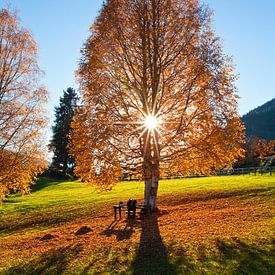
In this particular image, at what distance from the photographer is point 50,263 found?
10.2 meters

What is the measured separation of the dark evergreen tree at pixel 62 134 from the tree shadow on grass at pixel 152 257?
45.7 m

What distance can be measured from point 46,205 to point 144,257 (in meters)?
19.2

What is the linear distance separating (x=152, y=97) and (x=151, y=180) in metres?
4.39

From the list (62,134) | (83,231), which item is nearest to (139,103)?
(83,231)

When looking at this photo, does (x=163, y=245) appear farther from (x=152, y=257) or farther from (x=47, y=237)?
(x=47, y=237)

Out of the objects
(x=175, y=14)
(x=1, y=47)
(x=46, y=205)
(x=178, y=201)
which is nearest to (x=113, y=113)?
(x=175, y=14)

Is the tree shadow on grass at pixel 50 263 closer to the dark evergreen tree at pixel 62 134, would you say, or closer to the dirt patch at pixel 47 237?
the dirt patch at pixel 47 237

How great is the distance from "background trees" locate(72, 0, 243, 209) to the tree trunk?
0.05 m

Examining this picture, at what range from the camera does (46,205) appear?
27.0 metres

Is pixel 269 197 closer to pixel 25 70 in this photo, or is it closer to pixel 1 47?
Answer: pixel 25 70

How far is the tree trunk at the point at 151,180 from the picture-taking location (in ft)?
51.2

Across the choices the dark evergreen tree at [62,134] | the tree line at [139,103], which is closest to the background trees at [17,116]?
the tree line at [139,103]

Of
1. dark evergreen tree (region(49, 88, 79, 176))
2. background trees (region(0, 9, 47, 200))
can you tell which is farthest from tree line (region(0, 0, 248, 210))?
dark evergreen tree (region(49, 88, 79, 176))

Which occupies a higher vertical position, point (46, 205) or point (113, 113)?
point (113, 113)
